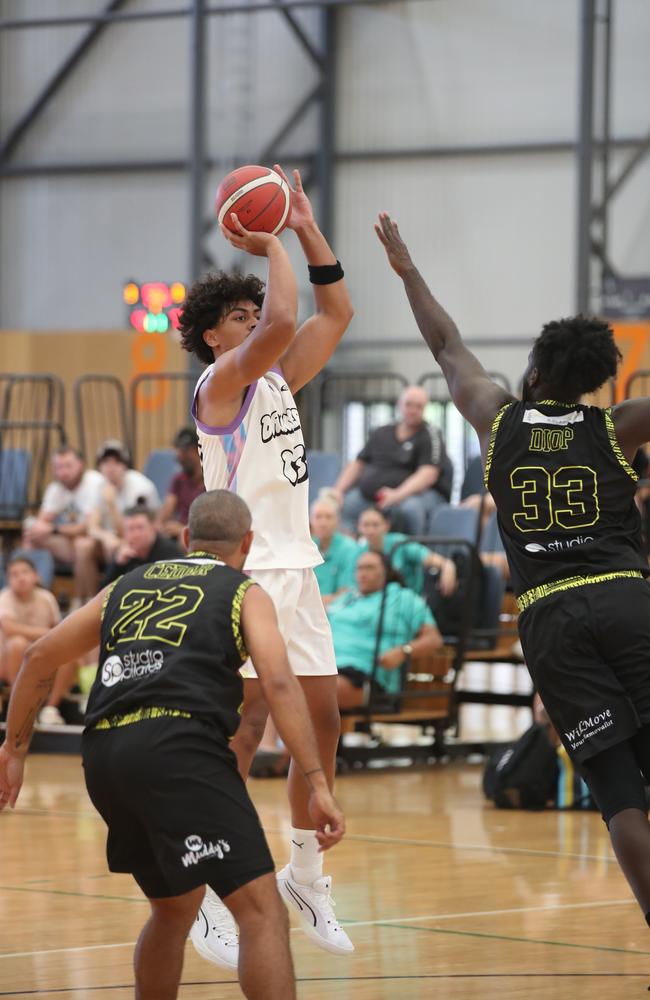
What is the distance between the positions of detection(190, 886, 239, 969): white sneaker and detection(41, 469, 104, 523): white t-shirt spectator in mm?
7923

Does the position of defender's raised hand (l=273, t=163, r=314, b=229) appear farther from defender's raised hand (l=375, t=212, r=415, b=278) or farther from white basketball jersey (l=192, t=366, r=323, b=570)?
white basketball jersey (l=192, t=366, r=323, b=570)

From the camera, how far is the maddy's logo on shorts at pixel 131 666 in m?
3.65

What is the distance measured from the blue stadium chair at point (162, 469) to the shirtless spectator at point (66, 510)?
48.6 inches

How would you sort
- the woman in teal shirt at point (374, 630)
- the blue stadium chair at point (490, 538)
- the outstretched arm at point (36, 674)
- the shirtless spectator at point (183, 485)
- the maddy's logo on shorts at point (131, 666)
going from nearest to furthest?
the maddy's logo on shorts at point (131, 666) → the outstretched arm at point (36, 674) → the woman in teal shirt at point (374, 630) → the blue stadium chair at point (490, 538) → the shirtless spectator at point (183, 485)

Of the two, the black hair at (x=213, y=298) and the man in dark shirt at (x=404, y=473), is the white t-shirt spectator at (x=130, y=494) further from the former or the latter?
the black hair at (x=213, y=298)

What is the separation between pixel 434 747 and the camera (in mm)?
11328

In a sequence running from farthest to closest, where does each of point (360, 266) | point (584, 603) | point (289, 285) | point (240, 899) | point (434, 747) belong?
1. point (360, 266)
2. point (434, 747)
3. point (289, 285)
4. point (584, 603)
5. point (240, 899)

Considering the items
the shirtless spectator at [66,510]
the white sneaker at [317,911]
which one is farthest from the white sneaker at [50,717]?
the white sneaker at [317,911]

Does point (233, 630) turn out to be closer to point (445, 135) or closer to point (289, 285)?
point (289, 285)

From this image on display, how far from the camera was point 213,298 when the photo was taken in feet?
16.6

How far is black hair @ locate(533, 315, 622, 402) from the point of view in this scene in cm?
452

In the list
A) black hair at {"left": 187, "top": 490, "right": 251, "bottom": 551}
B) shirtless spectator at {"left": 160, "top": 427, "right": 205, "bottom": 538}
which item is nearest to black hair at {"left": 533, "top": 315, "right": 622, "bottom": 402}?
black hair at {"left": 187, "top": 490, "right": 251, "bottom": 551}

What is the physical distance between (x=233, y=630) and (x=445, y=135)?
Answer: 18999 mm

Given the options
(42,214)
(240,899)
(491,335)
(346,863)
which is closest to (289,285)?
(240,899)
